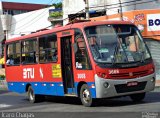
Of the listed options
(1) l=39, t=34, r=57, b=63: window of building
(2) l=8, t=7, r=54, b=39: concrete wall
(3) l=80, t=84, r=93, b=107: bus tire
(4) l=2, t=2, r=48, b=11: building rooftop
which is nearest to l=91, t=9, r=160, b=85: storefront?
(1) l=39, t=34, r=57, b=63: window of building

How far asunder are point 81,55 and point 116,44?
1237 mm

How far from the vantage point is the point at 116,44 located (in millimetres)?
14422

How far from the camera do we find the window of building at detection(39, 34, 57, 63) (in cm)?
1656

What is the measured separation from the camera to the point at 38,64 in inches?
707

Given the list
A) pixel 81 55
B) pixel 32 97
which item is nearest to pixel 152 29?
pixel 32 97

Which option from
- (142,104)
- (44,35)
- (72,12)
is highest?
(72,12)

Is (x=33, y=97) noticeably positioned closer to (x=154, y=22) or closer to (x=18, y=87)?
(x=18, y=87)

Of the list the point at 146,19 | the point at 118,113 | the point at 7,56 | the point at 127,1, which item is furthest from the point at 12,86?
the point at 127,1

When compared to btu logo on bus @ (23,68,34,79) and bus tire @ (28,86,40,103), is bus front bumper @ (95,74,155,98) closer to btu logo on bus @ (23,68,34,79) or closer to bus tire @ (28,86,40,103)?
btu logo on bus @ (23,68,34,79)

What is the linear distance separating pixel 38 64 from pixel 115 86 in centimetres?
489

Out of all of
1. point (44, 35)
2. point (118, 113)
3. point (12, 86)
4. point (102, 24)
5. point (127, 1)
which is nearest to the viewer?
point (118, 113)

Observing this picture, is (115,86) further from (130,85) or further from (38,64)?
(38,64)

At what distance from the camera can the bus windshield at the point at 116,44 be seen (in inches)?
557

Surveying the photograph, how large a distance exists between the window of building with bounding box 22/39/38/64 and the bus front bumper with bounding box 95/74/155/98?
500 centimetres
